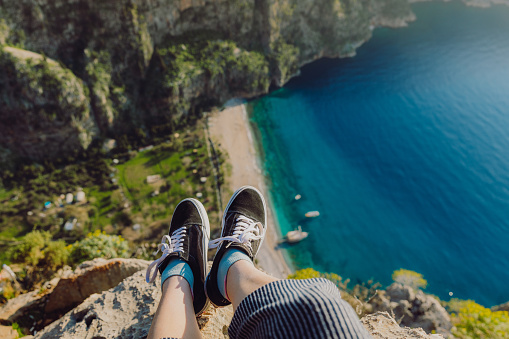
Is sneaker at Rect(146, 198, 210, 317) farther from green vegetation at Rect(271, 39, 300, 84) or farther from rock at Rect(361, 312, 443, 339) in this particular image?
green vegetation at Rect(271, 39, 300, 84)

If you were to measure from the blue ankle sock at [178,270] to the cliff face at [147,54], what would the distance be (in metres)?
31.4

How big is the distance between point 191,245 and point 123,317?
169 cm

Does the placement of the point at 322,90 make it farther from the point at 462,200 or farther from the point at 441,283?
the point at 441,283

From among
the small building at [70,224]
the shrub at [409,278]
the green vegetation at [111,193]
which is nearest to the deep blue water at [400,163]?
the shrub at [409,278]

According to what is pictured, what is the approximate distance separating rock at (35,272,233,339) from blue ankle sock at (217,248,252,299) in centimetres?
99

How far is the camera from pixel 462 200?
94.8 ft

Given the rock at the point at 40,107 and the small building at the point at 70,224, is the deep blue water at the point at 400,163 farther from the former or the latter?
the rock at the point at 40,107

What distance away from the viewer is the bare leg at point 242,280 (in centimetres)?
317

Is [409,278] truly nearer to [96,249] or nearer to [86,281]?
[96,249]

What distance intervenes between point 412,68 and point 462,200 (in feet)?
88.7

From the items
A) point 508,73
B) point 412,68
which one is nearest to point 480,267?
point 412,68

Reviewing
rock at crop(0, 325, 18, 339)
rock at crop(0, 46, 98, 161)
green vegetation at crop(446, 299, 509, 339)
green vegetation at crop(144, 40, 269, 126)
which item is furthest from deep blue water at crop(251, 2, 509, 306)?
rock at crop(0, 325, 18, 339)

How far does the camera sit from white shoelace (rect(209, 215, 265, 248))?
4.66 meters

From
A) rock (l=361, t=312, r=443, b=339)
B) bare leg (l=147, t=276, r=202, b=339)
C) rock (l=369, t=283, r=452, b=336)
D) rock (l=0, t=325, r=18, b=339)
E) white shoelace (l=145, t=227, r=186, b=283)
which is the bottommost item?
rock (l=369, t=283, r=452, b=336)
